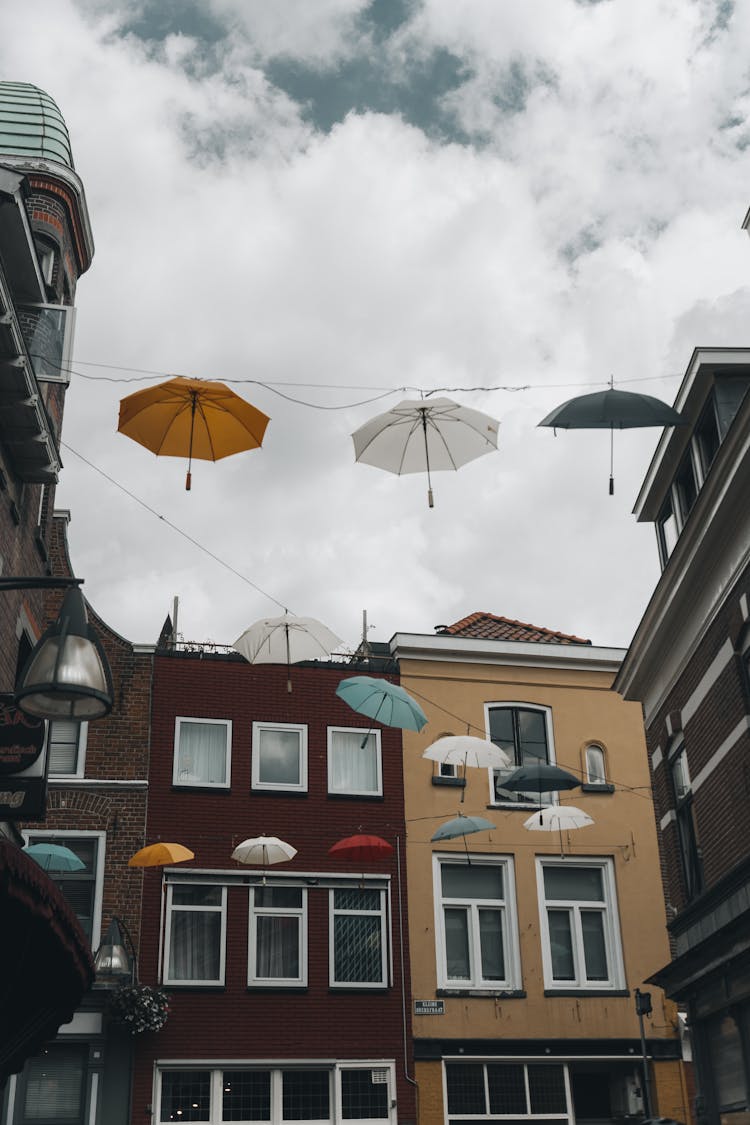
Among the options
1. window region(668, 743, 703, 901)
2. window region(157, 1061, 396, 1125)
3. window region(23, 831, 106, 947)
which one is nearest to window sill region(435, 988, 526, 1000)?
window region(157, 1061, 396, 1125)

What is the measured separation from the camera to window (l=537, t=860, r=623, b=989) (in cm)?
2256

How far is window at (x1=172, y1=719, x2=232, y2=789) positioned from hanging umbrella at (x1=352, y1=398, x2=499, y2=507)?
979 centimetres

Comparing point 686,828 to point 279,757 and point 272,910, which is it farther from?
point 279,757

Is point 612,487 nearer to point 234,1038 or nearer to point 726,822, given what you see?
point 726,822

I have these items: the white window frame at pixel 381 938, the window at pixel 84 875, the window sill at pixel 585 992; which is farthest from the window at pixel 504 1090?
the window at pixel 84 875

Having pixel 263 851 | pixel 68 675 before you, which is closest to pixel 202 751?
pixel 263 851

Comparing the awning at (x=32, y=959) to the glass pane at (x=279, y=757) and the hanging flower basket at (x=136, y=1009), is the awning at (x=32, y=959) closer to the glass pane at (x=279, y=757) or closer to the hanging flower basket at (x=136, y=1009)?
the hanging flower basket at (x=136, y=1009)

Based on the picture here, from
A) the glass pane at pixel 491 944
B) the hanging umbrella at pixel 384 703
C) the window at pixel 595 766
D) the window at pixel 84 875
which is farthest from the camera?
the window at pixel 595 766

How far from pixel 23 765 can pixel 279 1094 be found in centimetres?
1241

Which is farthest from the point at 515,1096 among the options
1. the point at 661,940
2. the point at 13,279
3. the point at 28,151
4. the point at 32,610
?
the point at 28,151

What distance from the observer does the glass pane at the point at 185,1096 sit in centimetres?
1997

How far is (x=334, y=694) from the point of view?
2403cm

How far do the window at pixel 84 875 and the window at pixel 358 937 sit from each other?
14.6 ft

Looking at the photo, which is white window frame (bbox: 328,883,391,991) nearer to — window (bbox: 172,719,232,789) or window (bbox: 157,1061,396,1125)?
window (bbox: 157,1061,396,1125)
